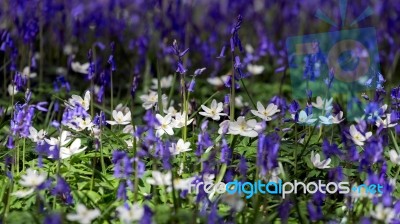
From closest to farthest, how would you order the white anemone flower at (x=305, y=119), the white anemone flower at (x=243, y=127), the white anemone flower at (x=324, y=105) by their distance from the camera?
the white anemone flower at (x=243, y=127) → the white anemone flower at (x=305, y=119) → the white anemone flower at (x=324, y=105)

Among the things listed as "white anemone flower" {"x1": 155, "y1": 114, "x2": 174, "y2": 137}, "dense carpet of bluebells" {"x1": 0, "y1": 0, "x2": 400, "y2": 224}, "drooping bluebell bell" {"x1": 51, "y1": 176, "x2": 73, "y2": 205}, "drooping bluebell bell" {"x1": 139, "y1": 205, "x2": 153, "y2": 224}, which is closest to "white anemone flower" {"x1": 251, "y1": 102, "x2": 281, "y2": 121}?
"dense carpet of bluebells" {"x1": 0, "y1": 0, "x2": 400, "y2": 224}

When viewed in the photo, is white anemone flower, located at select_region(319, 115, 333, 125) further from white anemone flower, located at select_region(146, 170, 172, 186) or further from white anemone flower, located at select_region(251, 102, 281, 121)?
white anemone flower, located at select_region(146, 170, 172, 186)

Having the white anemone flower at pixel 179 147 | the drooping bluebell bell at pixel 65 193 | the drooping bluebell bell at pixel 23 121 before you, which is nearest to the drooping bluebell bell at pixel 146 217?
the drooping bluebell bell at pixel 65 193

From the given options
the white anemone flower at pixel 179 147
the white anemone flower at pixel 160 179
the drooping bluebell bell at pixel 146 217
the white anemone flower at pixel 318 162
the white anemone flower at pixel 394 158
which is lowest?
the drooping bluebell bell at pixel 146 217

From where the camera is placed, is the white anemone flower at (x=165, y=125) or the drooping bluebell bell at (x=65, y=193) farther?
the white anemone flower at (x=165, y=125)

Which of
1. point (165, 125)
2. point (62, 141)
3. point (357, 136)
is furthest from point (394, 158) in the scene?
point (62, 141)

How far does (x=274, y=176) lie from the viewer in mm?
2918

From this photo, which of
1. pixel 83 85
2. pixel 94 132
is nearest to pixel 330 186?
pixel 94 132

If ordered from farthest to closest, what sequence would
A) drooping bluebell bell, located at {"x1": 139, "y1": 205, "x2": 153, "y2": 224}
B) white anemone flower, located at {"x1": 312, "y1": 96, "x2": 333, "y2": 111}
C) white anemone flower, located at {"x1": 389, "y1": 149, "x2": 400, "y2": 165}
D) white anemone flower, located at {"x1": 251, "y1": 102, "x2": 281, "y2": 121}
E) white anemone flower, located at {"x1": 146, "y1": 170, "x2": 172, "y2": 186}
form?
white anemone flower, located at {"x1": 312, "y1": 96, "x2": 333, "y2": 111} < white anemone flower, located at {"x1": 251, "y1": 102, "x2": 281, "y2": 121} < white anemone flower, located at {"x1": 389, "y1": 149, "x2": 400, "y2": 165} < white anemone flower, located at {"x1": 146, "y1": 170, "x2": 172, "y2": 186} < drooping bluebell bell, located at {"x1": 139, "y1": 205, "x2": 153, "y2": 224}

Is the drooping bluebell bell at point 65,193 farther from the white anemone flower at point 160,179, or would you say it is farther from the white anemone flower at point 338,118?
the white anemone flower at point 338,118

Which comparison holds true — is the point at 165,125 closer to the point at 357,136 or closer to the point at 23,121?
the point at 23,121

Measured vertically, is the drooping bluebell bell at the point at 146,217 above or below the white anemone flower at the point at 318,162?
below

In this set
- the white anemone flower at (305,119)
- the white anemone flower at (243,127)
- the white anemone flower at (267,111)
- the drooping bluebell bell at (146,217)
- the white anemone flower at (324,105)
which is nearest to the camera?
the drooping bluebell bell at (146,217)

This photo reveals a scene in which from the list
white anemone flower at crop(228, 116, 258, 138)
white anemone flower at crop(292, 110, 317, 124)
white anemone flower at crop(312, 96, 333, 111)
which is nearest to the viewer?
white anemone flower at crop(228, 116, 258, 138)
